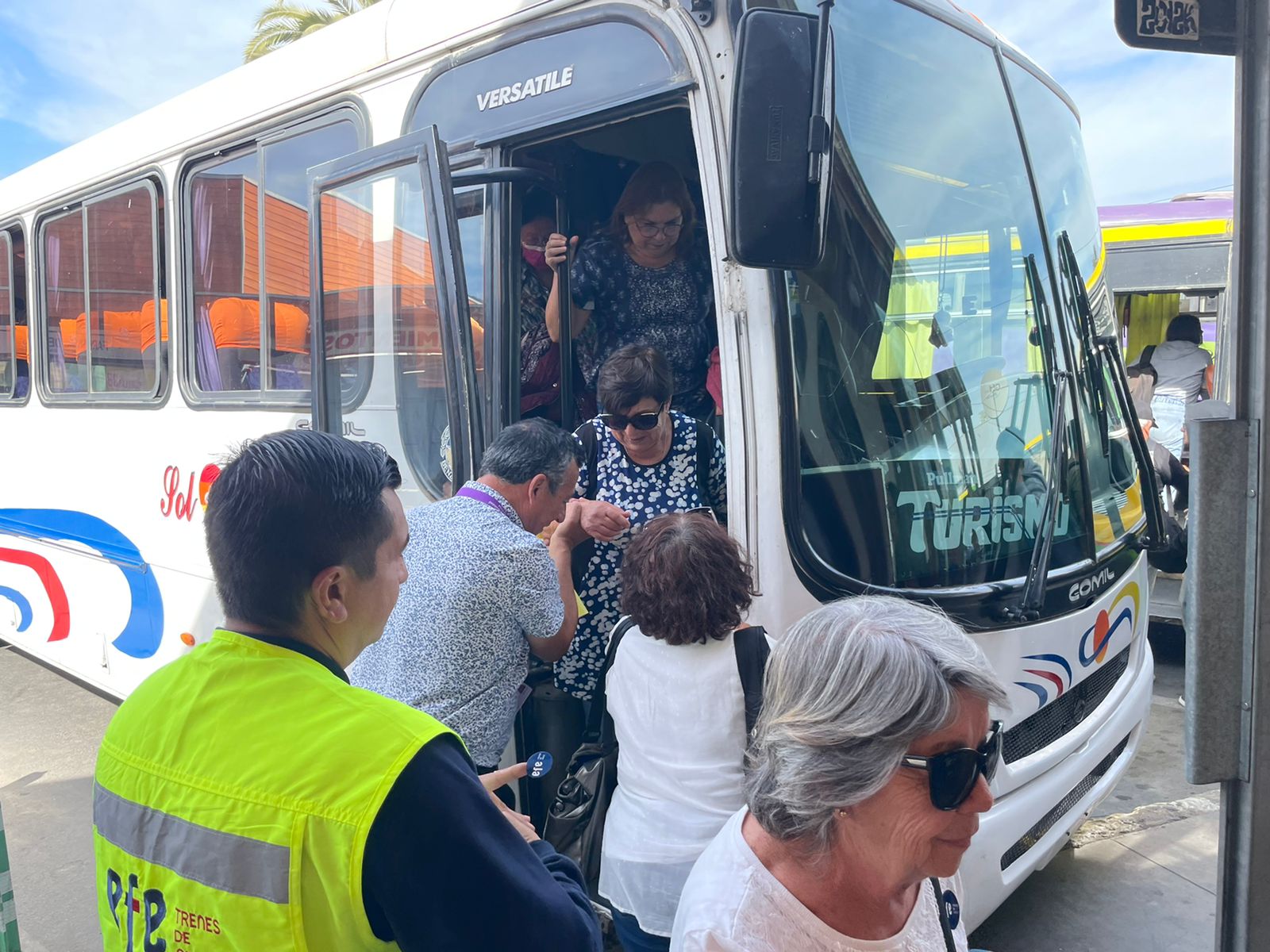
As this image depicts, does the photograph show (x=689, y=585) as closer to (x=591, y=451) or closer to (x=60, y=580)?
(x=591, y=451)

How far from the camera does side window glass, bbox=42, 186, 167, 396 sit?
4500 millimetres

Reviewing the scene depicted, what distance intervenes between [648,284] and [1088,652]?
72.9 inches

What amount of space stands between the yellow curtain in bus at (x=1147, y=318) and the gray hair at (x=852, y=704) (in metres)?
7.50

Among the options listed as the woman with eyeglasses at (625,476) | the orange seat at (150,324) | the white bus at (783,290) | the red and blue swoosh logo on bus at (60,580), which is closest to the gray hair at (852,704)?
the white bus at (783,290)

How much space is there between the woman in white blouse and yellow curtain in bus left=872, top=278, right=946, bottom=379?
2.33 feet

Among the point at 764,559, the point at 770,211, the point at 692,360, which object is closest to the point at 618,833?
the point at 764,559

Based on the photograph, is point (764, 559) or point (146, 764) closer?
point (146, 764)

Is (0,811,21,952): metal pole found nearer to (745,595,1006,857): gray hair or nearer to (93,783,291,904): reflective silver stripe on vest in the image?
(93,783,291,904): reflective silver stripe on vest

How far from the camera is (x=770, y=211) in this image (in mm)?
2221

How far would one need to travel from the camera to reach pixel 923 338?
2.76 m

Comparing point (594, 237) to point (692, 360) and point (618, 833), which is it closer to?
point (692, 360)

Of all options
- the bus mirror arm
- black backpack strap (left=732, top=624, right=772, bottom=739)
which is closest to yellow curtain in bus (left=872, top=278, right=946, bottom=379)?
the bus mirror arm

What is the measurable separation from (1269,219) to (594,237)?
7.55 feet

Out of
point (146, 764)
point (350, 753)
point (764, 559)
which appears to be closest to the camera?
point (350, 753)
